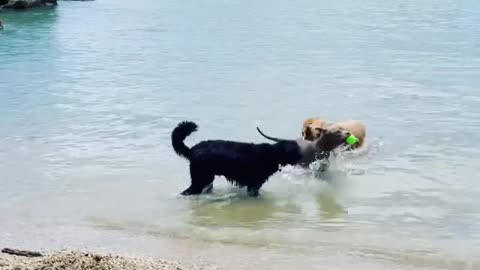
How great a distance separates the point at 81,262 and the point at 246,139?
17.6ft

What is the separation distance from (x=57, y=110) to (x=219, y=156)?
580 cm

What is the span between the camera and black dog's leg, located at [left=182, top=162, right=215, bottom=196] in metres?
8.43

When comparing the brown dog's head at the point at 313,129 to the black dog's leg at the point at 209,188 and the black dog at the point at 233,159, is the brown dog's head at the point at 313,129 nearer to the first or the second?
the black dog at the point at 233,159

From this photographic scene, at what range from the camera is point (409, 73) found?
675 inches

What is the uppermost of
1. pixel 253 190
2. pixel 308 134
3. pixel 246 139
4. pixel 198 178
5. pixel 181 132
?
pixel 181 132

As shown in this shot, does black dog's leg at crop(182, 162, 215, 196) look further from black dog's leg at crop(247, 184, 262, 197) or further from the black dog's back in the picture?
black dog's leg at crop(247, 184, 262, 197)

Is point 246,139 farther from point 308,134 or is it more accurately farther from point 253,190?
point 253,190

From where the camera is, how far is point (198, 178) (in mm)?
8461

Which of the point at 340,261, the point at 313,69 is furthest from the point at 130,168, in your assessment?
the point at 313,69

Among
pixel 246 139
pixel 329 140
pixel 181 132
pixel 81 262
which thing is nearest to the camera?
pixel 81 262

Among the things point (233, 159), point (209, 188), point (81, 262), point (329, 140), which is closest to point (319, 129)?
point (329, 140)

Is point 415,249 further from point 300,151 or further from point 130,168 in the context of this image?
point 130,168

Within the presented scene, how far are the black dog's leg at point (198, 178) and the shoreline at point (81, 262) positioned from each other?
2059mm

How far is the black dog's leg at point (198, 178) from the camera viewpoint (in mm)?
8430
